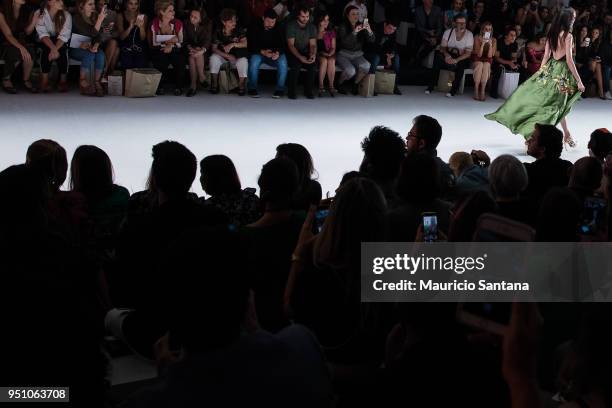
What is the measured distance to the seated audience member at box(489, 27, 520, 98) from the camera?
29.7 ft

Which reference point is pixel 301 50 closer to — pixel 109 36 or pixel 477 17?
pixel 109 36

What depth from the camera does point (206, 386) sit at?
4.18 feet

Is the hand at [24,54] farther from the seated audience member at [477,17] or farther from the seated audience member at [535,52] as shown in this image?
the seated audience member at [535,52]

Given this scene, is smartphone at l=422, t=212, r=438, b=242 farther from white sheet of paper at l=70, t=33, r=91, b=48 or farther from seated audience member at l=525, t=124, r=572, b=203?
white sheet of paper at l=70, t=33, r=91, b=48

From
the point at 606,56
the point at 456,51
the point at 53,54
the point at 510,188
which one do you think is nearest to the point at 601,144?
the point at 510,188

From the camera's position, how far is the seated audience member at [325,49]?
26.8ft

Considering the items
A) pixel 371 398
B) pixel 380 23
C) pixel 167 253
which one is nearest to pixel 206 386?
pixel 167 253

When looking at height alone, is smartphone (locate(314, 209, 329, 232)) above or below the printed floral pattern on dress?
below

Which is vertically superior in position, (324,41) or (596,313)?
(324,41)

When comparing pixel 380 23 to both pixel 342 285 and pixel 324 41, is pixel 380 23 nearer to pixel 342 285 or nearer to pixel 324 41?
pixel 324 41

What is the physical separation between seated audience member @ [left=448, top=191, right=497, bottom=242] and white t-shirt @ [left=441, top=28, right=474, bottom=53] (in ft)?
23.0

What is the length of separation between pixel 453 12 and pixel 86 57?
3.92 metres

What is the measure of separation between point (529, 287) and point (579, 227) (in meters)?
0.91

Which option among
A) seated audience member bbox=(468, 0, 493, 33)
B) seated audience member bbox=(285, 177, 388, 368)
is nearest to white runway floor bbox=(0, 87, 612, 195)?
seated audience member bbox=(468, 0, 493, 33)
